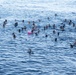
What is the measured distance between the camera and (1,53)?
38.3 meters

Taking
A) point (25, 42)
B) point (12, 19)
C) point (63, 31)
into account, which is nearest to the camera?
point (25, 42)

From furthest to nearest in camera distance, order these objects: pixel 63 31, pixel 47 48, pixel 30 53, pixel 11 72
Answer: pixel 63 31
pixel 47 48
pixel 30 53
pixel 11 72

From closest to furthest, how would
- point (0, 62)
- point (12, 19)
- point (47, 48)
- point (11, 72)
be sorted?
point (11, 72) < point (0, 62) < point (47, 48) < point (12, 19)

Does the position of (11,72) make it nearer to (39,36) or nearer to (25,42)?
(25,42)

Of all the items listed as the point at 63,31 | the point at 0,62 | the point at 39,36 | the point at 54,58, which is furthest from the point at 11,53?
the point at 63,31


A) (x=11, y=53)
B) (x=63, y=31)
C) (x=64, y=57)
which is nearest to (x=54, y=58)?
(x=64, y=57)

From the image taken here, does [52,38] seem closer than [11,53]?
No

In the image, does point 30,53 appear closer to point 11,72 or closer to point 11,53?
point 11,53

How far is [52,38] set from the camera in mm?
45719

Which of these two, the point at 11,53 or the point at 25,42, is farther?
the point at 25,42

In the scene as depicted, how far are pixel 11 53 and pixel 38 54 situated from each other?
4112 mm

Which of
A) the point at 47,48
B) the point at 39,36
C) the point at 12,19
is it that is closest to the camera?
the point at 47,48

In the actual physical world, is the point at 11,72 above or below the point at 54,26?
below

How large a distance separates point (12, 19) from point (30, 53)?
2694 cm
